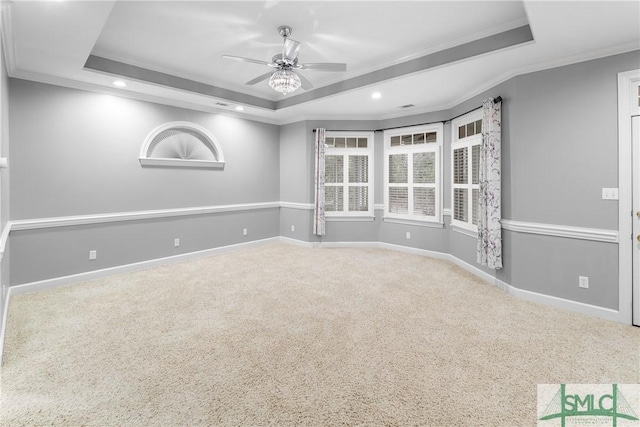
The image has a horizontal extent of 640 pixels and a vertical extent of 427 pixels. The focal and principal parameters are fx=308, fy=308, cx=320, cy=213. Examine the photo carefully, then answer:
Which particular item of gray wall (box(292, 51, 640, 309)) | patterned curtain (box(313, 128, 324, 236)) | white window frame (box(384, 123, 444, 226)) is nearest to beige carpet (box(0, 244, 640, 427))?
gray wall (box(292, 51, 640, 309))

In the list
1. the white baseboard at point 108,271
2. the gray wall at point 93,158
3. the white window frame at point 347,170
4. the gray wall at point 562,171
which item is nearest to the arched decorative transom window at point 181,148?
the gray wall at point 93,158

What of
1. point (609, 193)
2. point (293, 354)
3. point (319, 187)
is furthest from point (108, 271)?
point (609, 193)

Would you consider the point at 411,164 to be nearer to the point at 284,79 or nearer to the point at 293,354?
the point at 284,79

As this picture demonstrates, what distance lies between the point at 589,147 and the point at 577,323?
1.67 metres

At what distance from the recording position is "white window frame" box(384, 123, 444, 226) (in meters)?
5.18

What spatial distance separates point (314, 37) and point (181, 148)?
279 centimetres

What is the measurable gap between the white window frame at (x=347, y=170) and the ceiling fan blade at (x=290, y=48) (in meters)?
2.83

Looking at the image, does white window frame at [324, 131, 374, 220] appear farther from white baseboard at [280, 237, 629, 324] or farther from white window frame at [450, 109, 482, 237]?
white window frame at [450, 109, 482, 237]

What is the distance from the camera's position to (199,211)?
5.11 m

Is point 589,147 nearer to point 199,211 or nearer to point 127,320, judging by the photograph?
point 127,320

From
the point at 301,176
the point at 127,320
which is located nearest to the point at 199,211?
the point at 301,176

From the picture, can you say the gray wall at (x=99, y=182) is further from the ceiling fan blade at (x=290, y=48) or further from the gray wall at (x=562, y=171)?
the gray wall at (x=562, y=171)

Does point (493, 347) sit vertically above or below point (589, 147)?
below

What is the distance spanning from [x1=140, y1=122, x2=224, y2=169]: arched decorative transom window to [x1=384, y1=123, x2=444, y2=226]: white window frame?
119 inches
